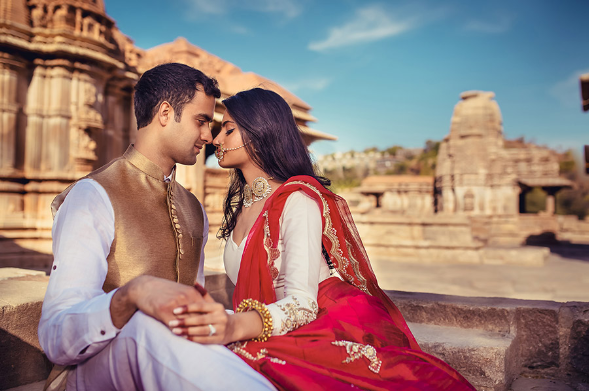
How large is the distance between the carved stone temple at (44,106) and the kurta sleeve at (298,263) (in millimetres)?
6038

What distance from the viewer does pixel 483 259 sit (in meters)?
9.93

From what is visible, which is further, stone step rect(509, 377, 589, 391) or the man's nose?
stone step rect(509, 377, 589, 391)

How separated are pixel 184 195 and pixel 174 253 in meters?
0.30

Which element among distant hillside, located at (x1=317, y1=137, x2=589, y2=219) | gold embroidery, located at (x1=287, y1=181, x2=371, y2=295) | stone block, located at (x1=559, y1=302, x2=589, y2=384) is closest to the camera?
gold embroidery, located at (x1=287, y1=181, x2=371, y2=295)

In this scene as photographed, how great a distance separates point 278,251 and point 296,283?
0.74 feet

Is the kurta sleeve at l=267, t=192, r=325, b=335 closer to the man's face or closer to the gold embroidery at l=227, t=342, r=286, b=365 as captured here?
the gold embroidery at l=227, t=342, r=286, b=365

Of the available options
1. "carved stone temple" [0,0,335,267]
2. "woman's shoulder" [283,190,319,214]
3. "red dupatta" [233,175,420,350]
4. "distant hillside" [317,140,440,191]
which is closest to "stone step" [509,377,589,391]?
"red dupatta" [233,175,420,350]

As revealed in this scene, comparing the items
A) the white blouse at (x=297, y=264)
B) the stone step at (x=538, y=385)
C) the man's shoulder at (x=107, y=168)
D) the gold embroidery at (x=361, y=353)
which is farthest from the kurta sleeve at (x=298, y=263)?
the stone step at (x=538, y=385)

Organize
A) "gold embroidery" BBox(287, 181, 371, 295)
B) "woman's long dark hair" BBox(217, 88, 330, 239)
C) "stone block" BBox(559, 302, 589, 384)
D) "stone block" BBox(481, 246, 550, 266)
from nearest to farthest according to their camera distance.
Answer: "gold embroidery" BBox(287, 181, 371, 295) → "woman's long dark hair" BBox(217, 88, 330, 239) → "stone block" BBox(559, 302, 589, 384) → "stone block" BBox(481, 246, 550, 266)

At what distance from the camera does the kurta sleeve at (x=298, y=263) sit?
→ 4.63 ft

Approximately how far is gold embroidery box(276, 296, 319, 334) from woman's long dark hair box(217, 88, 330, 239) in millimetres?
687

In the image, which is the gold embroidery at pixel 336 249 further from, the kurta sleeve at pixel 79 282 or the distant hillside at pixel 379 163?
the distant hillside at pixel 379 163

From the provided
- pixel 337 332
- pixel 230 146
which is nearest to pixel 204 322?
pixel 337 332

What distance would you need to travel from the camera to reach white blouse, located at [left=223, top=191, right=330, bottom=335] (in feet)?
4.65
